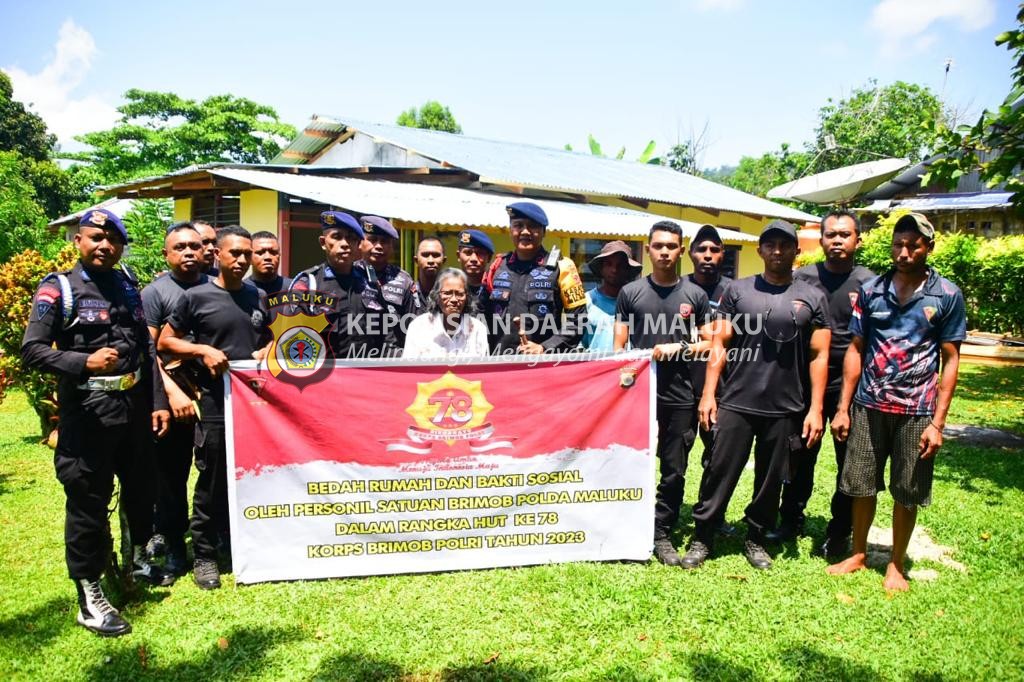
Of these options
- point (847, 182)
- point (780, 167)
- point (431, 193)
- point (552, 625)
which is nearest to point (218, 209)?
point (431, 193)

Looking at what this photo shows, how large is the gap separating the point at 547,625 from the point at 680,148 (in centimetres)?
3675

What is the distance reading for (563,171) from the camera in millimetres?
18594

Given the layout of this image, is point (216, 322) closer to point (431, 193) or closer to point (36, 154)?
point (431, 193)

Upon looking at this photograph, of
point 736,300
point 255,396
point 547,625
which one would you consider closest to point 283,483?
point 255,396

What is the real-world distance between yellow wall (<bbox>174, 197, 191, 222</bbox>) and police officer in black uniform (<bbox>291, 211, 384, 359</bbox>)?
12.7 m

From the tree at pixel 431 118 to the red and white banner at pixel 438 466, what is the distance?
39013 millimetres

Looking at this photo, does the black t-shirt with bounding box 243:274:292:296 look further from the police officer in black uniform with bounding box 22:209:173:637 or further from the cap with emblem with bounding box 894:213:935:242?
the cap with emblem with bounding box 894:213:935:242

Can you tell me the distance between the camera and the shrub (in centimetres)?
641

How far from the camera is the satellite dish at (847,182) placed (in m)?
14.5

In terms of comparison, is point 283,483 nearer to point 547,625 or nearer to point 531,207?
point 547,625

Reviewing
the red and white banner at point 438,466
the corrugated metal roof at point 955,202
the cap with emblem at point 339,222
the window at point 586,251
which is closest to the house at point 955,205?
the corrugated metal roof at point 955,202

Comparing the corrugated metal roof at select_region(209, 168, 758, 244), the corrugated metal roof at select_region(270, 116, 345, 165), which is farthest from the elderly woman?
the corrugated metal roof at select_region(270, 116, 345, 165)

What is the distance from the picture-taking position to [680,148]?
36.8 meters

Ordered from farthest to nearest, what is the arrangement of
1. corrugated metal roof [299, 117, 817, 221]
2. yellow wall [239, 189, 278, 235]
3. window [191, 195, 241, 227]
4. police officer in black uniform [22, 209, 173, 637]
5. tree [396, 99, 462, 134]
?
tree [396, 99, 462, 134] → corrugated metal roof [299, 117, 817, 221] → window [191, 195, 241, 227] → yellow wall [239, 189, 278, 235] → police officer in black uniform [22, 209, 173, 637]
